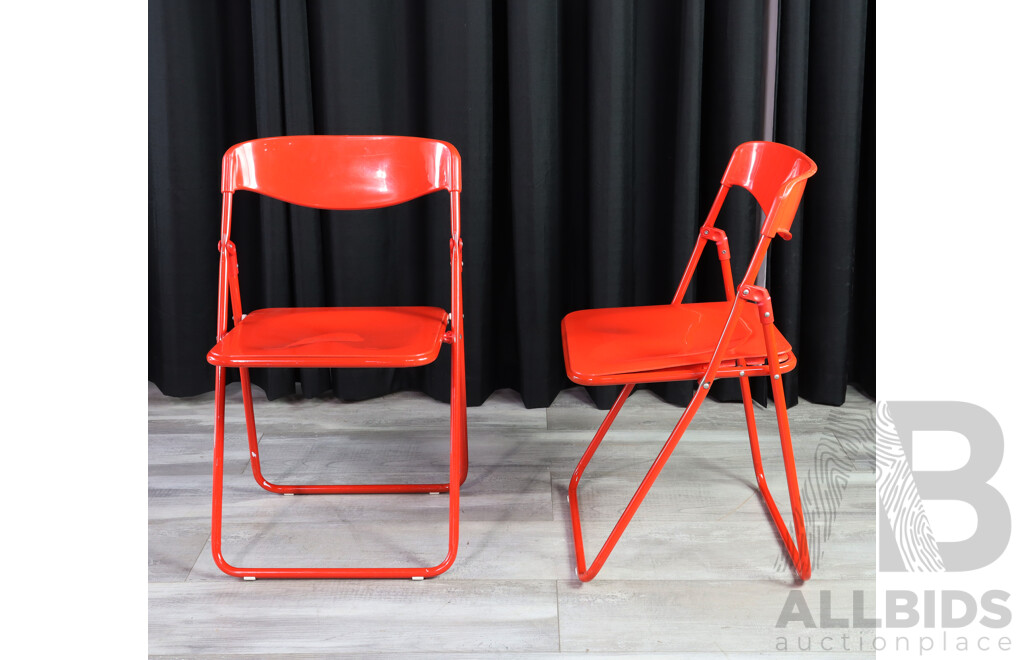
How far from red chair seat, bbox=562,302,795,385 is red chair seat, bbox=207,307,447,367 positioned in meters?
0.27

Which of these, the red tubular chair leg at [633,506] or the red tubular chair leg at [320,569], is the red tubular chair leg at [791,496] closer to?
the red tubular chair leg at [633,506]

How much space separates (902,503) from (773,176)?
0.71 metres

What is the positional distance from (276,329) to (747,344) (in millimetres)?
897

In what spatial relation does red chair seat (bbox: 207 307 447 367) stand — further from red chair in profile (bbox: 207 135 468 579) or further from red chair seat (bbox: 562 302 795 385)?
red chair seat (bbox: 562 302 795 385)

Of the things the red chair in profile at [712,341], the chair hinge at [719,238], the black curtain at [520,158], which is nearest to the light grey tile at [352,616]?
the red chair in profile at [712,341]

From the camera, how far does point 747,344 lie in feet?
4.92

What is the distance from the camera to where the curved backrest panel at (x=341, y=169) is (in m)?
Answer: 1.69

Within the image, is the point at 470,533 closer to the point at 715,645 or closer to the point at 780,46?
the point at 715,645

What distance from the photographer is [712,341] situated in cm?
153

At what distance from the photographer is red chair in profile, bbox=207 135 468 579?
1551 millimetres
